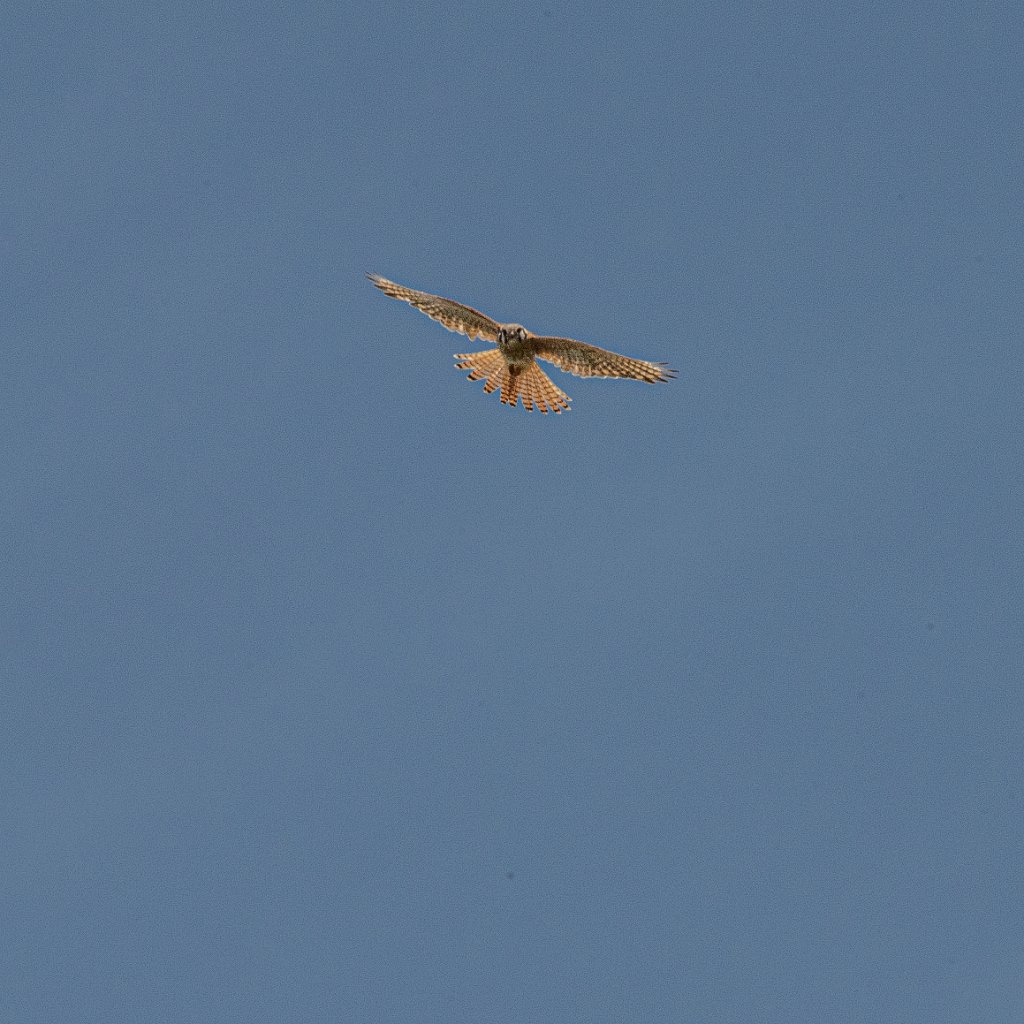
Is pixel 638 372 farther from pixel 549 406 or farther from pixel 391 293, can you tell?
pixel 391 293

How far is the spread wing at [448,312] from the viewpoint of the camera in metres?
33.2

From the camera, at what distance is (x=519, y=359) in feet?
111

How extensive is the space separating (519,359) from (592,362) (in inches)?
55.5

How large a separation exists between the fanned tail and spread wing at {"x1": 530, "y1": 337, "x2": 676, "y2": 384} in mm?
531

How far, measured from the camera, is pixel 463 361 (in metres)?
33.9

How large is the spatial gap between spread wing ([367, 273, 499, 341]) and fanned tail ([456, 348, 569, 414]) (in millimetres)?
445

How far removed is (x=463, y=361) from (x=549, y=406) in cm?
198

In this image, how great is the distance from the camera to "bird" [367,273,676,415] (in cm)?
3316

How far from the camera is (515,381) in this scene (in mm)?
34312

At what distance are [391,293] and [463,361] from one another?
6.34 feet

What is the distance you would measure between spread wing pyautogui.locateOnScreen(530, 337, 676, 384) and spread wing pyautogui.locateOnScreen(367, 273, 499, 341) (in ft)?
3.34

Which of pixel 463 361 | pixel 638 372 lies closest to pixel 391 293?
pixel 463 361

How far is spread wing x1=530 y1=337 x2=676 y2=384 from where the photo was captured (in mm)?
33188

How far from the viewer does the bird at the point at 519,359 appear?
33.2 metres
